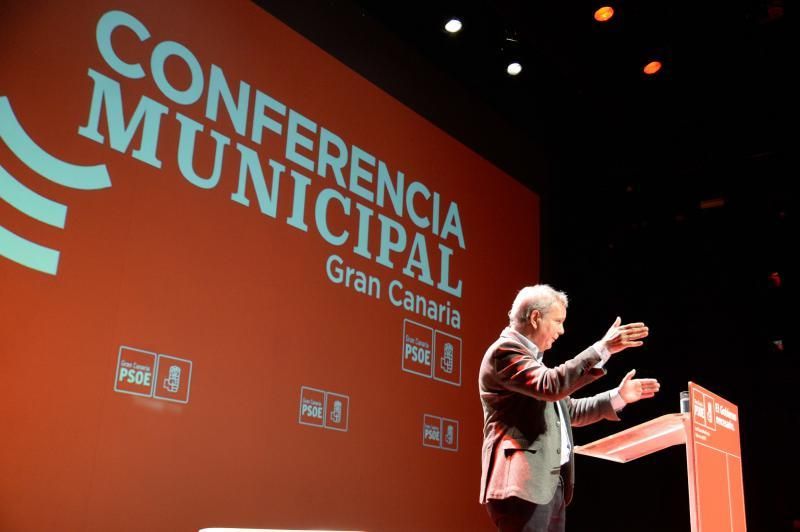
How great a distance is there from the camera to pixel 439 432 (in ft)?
15.6

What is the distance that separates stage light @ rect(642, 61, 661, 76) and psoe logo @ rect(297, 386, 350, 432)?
317 cm

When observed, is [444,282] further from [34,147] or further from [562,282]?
[34,147]

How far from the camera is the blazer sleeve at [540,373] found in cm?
238

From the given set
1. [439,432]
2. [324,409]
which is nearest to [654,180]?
[439,432]

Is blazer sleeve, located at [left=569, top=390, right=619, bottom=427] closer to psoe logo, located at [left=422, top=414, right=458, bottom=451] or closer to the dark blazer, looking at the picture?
the dark blazer

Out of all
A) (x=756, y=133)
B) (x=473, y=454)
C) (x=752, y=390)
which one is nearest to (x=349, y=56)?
(x=473, y=454)

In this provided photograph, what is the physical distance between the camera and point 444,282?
4.99 m

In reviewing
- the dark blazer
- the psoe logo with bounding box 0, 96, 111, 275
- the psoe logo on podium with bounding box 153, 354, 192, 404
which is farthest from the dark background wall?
the dark blazer

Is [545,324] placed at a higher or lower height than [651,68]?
lower

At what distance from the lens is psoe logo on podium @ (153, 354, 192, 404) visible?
338 cm

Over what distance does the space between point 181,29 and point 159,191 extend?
0.82 metres

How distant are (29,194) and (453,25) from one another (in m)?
3.14

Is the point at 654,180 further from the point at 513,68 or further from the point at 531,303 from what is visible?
the point at 531,303

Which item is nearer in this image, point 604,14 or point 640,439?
point 640,439
